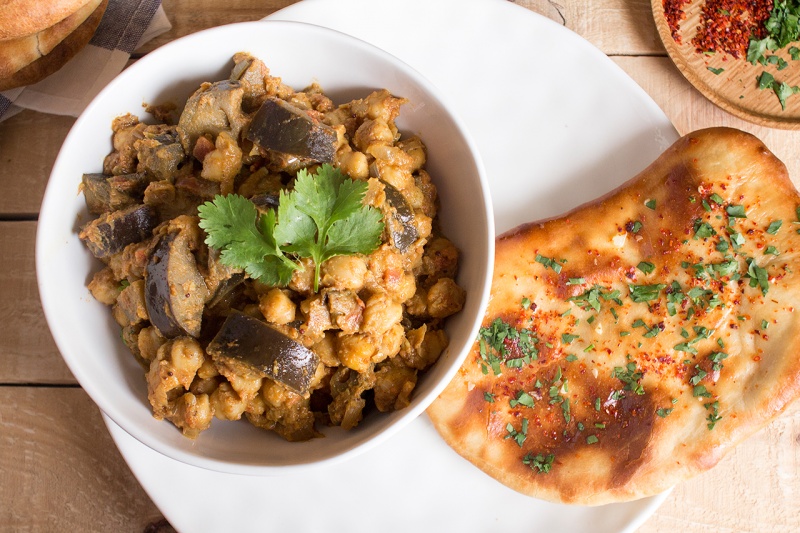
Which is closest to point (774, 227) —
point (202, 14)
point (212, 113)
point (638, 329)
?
point (638, 329)

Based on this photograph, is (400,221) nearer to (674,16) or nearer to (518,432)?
(518,432)

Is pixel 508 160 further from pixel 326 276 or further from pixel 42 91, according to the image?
pixel 42 91

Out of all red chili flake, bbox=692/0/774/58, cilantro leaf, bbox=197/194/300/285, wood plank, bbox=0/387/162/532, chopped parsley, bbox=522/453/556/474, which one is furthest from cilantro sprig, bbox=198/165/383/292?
red chili flake, bbox=692/0/774/58

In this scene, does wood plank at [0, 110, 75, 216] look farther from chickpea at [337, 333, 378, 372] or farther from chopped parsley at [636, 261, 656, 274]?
chopped parsley at [636, 261, 656, 274]

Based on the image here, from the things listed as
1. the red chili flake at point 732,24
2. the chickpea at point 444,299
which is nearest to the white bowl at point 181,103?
the chickpea at point 444,299

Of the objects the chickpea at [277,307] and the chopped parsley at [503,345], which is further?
the chopped parsley at [503,345]

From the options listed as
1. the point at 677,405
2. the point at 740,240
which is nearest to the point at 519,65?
the point at 740,240

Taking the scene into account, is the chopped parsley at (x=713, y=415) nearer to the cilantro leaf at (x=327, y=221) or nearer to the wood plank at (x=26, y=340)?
the cilantro leaf at (x=327, y=221)
